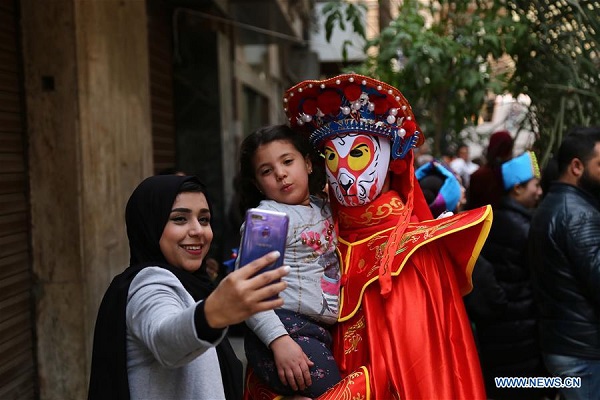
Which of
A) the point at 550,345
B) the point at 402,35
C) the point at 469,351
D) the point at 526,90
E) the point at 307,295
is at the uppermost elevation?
the point at 402,35

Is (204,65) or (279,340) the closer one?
(279,340)

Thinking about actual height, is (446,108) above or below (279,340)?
above

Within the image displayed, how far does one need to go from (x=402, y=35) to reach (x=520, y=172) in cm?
172

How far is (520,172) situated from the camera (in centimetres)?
432

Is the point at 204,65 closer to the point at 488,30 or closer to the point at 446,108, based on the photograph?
Answer: the point at 446,108

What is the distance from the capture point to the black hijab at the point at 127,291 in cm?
203

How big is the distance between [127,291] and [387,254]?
1085 millimetres

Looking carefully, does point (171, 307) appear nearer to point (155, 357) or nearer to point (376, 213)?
point (155, 357)

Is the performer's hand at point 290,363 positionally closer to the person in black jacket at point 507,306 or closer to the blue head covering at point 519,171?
the person in black jacket at point 507,306

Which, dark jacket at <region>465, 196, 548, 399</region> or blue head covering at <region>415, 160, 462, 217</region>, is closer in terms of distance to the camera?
dark jacket at <region>465, 196, 548, 399</region>

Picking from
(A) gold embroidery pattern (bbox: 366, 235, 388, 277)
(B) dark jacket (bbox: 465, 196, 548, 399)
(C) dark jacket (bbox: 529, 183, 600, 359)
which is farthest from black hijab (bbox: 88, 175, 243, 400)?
(B) dark jacket (bbox: 465, 196, 548, 399)

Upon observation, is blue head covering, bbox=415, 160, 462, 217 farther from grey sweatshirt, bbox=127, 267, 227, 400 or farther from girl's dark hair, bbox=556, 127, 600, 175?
grey sweatshirt, bbox=127, 267, 227, 400

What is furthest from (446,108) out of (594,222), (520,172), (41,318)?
(41,318)

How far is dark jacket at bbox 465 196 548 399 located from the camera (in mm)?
4035
